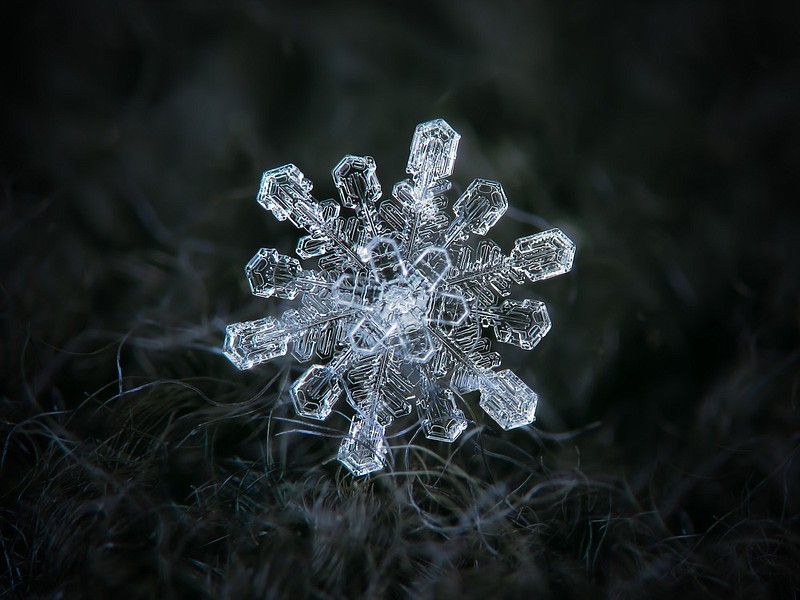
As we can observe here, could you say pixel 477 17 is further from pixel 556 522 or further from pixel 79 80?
pixel 556 522

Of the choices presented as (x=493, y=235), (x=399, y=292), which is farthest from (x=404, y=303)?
(x=493, y=235)

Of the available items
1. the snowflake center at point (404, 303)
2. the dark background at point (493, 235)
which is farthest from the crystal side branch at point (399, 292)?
the dark background at point (493, 235)

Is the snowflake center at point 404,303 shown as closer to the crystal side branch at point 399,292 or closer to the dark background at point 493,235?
the crystal side branch at point 399,292

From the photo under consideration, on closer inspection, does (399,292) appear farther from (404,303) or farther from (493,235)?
(493,235)

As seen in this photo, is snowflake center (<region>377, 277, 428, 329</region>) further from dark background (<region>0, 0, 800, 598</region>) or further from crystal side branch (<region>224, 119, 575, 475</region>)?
dark background (<region>0, 0, 800, 598</region>)

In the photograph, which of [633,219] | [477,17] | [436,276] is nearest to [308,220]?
[436,276]

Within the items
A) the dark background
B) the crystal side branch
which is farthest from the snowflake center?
the dark background
